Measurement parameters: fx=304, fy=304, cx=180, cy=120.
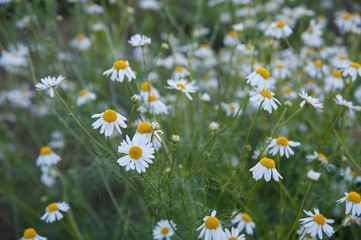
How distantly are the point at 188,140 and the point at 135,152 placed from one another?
2.87ft

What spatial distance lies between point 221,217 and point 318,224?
0.45 m

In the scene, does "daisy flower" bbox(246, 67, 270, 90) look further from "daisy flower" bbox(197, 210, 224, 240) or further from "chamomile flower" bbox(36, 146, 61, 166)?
"chamomile flower" bbox(36, 146, 61, 166)

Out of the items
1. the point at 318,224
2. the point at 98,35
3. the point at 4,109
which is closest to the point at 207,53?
the point at 98,35

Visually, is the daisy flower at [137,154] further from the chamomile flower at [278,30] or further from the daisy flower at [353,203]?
the chamomile flower at [278,30]

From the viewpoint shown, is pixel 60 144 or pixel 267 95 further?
pixel 60 144

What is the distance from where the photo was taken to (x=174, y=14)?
4727mm

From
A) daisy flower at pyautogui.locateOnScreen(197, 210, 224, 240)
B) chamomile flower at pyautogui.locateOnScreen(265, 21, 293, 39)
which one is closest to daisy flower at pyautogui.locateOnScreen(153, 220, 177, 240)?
daisy flower at pyautogui.locateOnScreen(197, 210, 224, 240)

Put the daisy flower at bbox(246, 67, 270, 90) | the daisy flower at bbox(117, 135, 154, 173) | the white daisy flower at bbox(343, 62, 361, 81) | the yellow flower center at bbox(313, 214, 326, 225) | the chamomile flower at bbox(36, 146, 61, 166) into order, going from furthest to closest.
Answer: the chamomile flower at bbox(36, 146, 61, 166) < the white daisy flower at bbox(343, 62, 361, 81) < the daisy flower at bbox(246, 67, 270, 90) < the yellow flower center at bbox(313, 214, 326, 225) < the daisy flower at bbox(117, 135, 154, 173)

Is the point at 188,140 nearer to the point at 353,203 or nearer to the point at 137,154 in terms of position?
the point at 137,154

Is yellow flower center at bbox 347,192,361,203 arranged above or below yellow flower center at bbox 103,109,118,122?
below

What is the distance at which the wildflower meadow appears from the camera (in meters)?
1.44

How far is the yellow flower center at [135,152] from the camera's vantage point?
1218 millimetres

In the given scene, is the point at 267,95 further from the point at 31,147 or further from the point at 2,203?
the point at 31,147

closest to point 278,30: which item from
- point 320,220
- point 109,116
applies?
point 320,220
